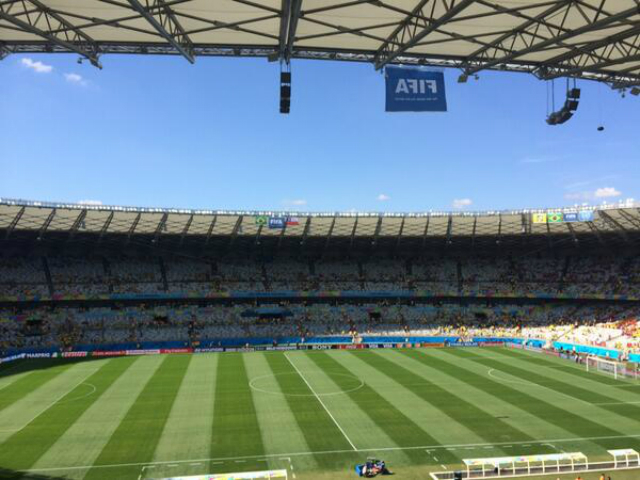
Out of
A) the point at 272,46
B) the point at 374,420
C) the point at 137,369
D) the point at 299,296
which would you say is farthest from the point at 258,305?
the point at 272,46

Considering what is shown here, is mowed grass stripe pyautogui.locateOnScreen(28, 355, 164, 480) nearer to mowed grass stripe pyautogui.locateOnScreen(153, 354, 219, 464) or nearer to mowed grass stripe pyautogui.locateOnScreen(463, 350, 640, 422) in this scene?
mowed grass stripe pyautogui.locateOnScreen(153, 354, 219, 464)

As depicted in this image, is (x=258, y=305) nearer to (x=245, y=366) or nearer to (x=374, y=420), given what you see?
(x=245, y=366)

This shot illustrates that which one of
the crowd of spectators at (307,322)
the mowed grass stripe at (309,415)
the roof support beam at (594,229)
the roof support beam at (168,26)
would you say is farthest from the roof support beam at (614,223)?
the roof support beam at (168,26)

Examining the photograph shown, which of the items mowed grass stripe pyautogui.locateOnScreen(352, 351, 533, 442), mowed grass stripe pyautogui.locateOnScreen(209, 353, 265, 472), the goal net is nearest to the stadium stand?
the goal net

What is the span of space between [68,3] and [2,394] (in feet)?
99.7

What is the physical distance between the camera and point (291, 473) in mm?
21656

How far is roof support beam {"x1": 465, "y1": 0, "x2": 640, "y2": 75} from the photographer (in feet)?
49.8

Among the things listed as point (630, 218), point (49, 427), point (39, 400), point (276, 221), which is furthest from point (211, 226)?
point (630, 218)

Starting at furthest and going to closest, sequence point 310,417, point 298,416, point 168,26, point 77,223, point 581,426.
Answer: point 77,223 → point 298,416 → point 310,417 → point 581,426 → point 168,26

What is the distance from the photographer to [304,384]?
126ft

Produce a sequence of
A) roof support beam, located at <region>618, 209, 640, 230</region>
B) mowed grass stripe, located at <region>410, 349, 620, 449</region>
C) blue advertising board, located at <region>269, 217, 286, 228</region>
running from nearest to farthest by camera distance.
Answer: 1. mowed grass stripe, located at <region>410, 349, 620, 449</region>
2. roof support beam, located at <region>618, 209, 640, 230</region>
3. blue advertising board, located at <region>269, 217, 286, 228</region>

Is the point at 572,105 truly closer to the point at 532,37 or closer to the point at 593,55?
the point at 593,55

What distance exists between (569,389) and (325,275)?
37.3m

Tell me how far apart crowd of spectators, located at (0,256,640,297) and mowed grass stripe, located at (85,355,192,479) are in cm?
2468
